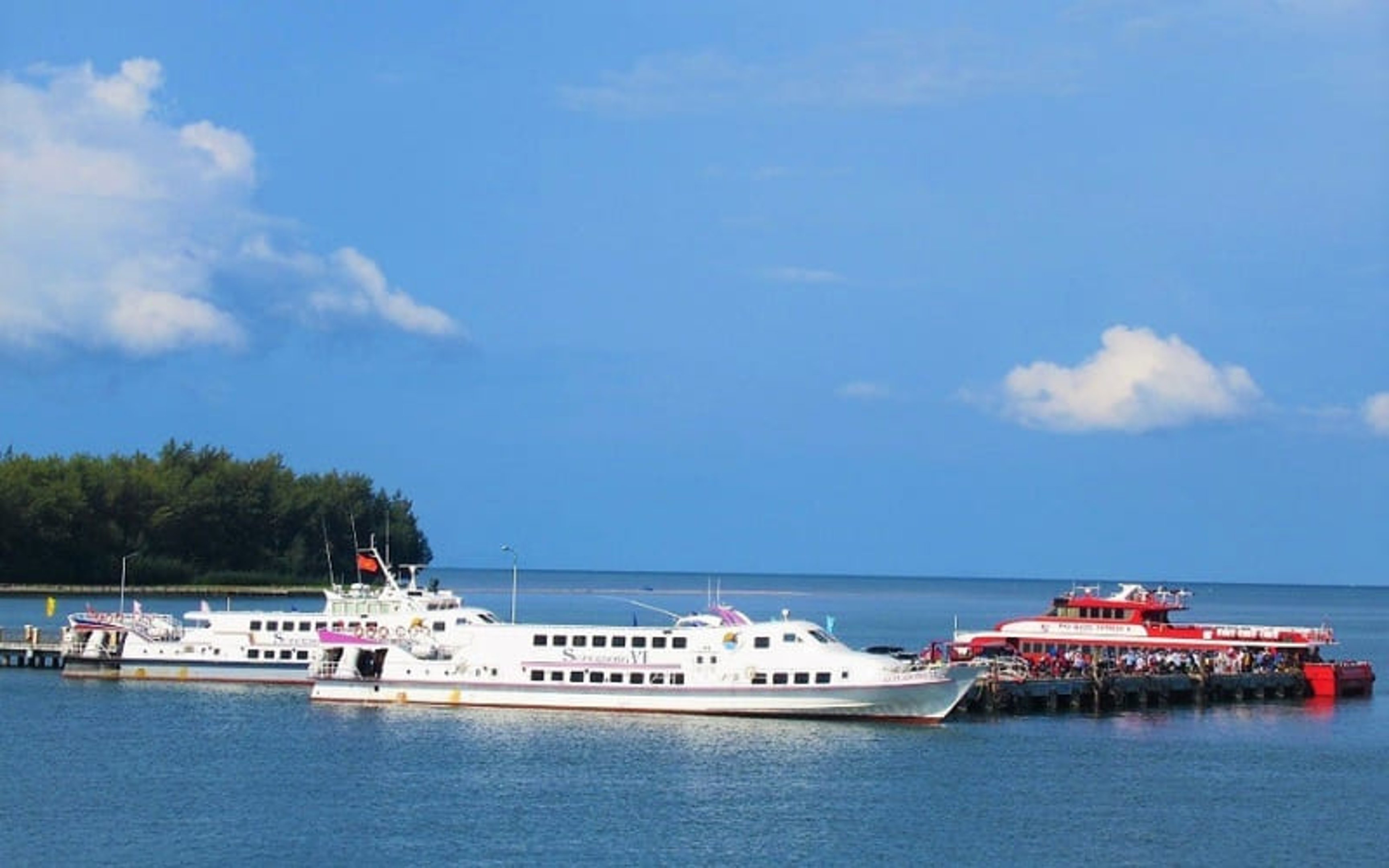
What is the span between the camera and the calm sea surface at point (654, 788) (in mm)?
50844

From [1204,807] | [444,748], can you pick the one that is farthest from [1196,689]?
[444,748]

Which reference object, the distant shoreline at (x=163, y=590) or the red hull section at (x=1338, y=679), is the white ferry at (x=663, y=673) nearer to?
the red hull section at (x=1338, y=679)

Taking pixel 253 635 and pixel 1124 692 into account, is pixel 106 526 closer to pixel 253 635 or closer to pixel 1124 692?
pixel 253 635

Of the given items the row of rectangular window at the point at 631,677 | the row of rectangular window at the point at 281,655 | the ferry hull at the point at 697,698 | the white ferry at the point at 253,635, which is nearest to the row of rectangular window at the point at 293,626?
the white ferry at the point at 253,635

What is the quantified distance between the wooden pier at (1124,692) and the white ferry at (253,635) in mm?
21453

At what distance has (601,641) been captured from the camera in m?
76.1

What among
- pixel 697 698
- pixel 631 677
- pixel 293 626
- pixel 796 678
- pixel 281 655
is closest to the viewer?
pixel 796 678

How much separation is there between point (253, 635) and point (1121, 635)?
43.4 metres

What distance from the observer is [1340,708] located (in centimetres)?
9212

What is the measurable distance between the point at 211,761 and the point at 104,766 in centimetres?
336

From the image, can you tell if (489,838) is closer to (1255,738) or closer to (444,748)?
(444,748)

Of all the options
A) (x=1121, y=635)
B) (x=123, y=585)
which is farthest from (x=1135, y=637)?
(x=123, y=585)

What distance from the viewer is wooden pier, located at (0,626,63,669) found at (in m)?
97.4

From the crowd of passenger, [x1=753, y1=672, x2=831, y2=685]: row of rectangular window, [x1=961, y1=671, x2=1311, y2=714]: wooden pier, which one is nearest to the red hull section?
[x1=961, y1=671, x2=1311, y2=714]: wooden pier
